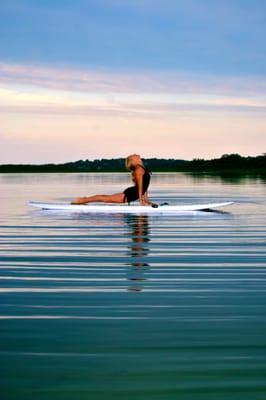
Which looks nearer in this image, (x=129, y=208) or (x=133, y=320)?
(x=133, y=320)

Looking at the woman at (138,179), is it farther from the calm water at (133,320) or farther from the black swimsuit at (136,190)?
the calm water at (133,320)

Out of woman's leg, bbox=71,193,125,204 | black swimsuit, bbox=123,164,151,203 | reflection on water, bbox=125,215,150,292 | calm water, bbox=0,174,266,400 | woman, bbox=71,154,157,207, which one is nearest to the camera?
calm water, bbox=0,174,266,400

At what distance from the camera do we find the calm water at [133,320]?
4617mm

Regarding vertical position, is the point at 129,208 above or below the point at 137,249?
above

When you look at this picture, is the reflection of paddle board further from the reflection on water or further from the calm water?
the calm water

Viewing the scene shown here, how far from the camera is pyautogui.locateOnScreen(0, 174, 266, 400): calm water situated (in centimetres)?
462

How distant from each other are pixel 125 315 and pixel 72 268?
317 centimetres

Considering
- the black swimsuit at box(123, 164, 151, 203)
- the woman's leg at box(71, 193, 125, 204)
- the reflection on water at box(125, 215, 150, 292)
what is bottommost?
the reflection on water at box(125, 215, 150, 292)

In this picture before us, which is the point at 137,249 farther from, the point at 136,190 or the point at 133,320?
the point at 136,190

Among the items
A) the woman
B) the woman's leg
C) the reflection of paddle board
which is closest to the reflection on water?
the reflection of paddle board

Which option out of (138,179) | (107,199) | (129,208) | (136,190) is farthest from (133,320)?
(107,199)

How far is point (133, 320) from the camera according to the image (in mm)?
6320

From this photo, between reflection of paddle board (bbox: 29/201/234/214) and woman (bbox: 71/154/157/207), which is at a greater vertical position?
woman (bbox: 71/154/157/207)

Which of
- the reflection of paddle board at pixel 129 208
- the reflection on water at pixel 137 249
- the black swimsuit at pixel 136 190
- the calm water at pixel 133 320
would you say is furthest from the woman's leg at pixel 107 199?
the calm water at pixel 133 320
